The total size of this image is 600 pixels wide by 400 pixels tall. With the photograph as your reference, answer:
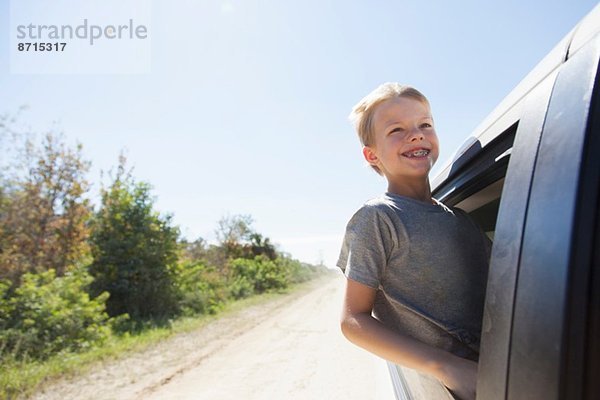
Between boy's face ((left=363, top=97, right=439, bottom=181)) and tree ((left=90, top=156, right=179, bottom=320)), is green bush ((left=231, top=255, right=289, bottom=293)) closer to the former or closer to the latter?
tree ((left=90, top=156, right=179, bottom=320))

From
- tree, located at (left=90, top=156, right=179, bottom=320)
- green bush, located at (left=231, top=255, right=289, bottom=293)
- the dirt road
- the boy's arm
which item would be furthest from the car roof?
green bush, located at (left=231, top=255, right=289, bottom=293)

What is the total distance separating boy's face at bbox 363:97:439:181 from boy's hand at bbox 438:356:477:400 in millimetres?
622

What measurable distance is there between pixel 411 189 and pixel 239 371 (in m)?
5.44

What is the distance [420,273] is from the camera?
109 cm

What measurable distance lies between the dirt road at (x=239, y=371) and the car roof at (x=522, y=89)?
1791 mm

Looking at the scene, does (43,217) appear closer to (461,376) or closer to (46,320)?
(46,320)

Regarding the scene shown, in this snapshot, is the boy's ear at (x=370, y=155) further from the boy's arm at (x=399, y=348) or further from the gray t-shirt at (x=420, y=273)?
the boy's arm at (x=399, y=348)

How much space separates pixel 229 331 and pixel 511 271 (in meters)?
9.53

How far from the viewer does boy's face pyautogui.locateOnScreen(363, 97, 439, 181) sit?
1306 millimetres

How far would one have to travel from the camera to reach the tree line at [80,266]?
7184 mm

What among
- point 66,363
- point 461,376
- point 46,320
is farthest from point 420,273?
point 46,320

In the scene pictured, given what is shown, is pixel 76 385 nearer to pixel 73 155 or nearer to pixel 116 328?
pixel 116 328

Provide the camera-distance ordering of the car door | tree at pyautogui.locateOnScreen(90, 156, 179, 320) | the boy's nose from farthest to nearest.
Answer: tree at pyautogui.locateOnScreen(90, 156, 179, 320) < the boy's nose < the car door

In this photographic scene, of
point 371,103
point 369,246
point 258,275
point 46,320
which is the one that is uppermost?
point 371,103
